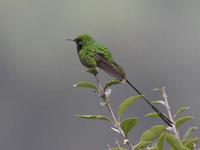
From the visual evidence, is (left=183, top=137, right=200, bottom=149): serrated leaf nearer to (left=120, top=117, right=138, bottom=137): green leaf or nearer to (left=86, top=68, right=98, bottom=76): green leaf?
(left=120, top=117, right=138, bottom=137): green leaf

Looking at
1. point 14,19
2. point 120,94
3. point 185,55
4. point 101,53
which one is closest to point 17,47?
point 14,19

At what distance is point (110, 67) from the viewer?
3.62 m

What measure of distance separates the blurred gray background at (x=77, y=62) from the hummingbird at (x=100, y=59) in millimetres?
35077

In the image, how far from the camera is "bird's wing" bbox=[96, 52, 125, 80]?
359 centimetres

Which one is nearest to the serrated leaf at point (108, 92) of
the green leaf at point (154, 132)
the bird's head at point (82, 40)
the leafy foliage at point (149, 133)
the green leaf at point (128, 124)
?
the leafy foliage at point (149, 133)

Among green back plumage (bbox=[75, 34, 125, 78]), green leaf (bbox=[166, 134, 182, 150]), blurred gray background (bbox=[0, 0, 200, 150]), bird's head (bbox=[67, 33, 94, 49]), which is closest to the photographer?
green leaf (bbox=[166, 134, 182, 150])

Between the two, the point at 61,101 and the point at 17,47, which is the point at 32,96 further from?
the point at 17,47

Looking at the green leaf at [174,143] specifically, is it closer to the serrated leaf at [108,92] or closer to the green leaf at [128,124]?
the green leaf at [128,124]

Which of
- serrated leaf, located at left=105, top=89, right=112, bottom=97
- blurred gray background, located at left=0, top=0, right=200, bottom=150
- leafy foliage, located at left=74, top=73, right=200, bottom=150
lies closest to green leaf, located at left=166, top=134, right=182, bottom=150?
leafy foliage, located at left=74, top=73, right=200, bottom=150

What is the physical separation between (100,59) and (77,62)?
5647cm

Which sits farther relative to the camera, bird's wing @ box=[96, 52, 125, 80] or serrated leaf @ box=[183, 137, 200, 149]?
bird's wing @ box=[96, 52, 125, 80]

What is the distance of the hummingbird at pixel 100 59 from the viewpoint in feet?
11.7

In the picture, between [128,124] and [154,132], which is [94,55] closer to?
[128,124]

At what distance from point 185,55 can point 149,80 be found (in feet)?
19.3
